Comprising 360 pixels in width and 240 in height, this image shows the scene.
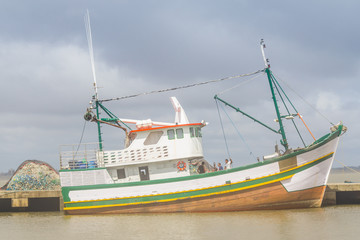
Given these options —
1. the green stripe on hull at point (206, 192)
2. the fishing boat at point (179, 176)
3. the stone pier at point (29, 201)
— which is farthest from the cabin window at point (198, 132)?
the stone pier at point (29, 201)

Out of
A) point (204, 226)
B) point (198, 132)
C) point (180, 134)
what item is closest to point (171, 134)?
point (180, 134)

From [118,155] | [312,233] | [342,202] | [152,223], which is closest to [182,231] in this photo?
[152,223]

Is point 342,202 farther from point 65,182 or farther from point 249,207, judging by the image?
point 65,182

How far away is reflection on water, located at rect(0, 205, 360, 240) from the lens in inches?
553

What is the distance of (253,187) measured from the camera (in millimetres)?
18719

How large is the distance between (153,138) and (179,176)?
2.61m

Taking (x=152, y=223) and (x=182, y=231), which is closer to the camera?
(x=182, y=231)

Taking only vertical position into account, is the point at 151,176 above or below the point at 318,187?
above

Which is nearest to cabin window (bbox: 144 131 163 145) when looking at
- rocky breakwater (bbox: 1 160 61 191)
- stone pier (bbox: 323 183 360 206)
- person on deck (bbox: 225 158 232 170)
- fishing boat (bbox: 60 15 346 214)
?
fishing boat (bbox: 60 15 346 214)

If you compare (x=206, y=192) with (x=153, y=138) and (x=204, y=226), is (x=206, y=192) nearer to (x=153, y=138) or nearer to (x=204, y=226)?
(x=204, y=226)

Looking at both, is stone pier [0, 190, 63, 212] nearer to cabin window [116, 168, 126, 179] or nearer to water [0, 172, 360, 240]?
water [0, 172, 360, 240]

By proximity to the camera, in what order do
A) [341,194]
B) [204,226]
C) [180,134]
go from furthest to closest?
1. [341,194]
2. [180,134]
3. [204,226]

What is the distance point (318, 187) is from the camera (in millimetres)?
18906

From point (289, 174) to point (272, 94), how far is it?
167 inches
